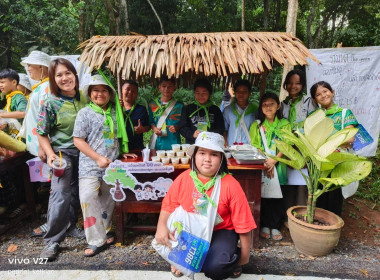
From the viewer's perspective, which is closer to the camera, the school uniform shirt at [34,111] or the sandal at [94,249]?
the sandal at [94,249]

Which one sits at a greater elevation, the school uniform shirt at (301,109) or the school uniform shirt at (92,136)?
the school uniform shirt at (301,109)

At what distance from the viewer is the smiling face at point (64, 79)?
279 centimetres

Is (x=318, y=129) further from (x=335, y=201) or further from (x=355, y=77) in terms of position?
(x=355, y=77)

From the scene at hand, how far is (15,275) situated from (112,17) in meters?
8.05

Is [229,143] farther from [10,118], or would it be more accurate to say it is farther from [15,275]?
[10,118]

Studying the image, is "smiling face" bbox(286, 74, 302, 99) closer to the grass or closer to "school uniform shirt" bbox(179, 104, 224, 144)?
"school uniform shirt" bbox(179, 104, 224, 144)

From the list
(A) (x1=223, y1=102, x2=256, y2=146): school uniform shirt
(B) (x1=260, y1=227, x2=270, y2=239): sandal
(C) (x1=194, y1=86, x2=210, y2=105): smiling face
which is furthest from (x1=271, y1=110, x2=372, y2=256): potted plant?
(C) (x1=194, y1=86, x2=210, y2=105): smiling face

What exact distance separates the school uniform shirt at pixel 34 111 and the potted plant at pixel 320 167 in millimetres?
2723

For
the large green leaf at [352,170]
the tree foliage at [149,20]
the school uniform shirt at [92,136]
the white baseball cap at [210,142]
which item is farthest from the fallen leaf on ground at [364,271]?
the tree foliage at [149,20]

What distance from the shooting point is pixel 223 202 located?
2.23 meters

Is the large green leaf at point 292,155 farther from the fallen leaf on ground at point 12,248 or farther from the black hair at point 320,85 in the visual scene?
the fallen leaf on ground at point 12,248

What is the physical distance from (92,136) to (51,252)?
1313 millimetres

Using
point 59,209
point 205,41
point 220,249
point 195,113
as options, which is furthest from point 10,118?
point 220,249

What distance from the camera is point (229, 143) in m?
3.53
